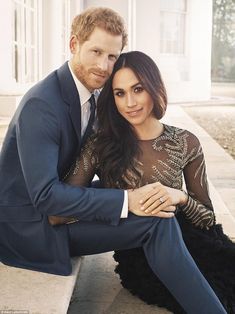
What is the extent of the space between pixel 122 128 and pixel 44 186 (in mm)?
479

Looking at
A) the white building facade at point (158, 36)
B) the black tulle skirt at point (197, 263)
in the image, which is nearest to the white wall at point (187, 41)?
the white building facade at point (158, 36)

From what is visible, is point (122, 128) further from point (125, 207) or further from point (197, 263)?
point (197, 263)

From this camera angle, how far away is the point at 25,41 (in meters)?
8.21

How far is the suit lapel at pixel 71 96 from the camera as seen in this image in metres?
2.09

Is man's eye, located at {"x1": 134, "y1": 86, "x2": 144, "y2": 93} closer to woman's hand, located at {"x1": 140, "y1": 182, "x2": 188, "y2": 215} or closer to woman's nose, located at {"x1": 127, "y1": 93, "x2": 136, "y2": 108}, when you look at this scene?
woman's nose, located at {"x1": 127, "y1": 93, "x2": 136, "y2": 108}

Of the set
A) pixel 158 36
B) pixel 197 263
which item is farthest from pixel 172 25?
pixel 197 263

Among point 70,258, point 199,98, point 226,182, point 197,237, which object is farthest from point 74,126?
point 199,98

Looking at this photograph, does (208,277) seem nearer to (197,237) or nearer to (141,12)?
(197,237)

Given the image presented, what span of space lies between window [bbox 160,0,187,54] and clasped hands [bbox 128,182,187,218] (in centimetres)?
1413

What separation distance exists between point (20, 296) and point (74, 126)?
63cm

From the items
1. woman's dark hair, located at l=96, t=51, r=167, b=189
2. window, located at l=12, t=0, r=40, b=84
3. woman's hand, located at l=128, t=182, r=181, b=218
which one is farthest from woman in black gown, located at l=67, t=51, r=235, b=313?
window, located at l=12, t=0, r=40, b=84

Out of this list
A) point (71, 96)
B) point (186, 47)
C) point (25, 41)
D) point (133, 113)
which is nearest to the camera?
point (71, 96)

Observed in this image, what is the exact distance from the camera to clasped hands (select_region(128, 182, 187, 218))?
6.53 feet

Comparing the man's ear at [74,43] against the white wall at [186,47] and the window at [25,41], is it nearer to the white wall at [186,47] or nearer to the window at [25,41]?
the window at [25,41]
